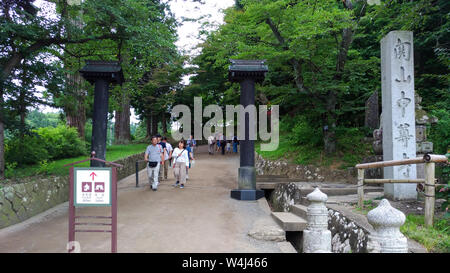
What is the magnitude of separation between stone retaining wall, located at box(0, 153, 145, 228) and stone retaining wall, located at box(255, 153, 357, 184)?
9073 mm

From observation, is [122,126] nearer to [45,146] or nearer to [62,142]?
[62,142]

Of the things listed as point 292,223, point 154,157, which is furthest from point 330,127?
point 292,223

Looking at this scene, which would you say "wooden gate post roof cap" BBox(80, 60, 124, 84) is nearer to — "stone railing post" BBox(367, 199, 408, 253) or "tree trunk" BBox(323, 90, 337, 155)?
"stone railing post" BBox(367, 199, 408, 253)

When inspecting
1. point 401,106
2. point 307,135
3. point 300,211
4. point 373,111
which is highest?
point 373,111

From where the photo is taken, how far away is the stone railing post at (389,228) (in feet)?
10.9

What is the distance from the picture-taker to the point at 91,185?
4.28 meters

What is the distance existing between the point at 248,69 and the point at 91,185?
19.9 ft

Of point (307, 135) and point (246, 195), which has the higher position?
point (307, 135)

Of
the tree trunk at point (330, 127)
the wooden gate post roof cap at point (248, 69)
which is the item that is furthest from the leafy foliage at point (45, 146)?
the tree trunk at point (330, 127)

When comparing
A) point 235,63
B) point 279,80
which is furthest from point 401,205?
point 279,80

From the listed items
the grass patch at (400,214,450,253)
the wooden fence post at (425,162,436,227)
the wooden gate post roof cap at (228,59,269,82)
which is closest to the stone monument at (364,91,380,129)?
the wooden gate post roof cap at (228,59,269,82)

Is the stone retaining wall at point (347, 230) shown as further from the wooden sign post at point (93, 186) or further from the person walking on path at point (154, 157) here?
the person walking on path at point (154, 157)

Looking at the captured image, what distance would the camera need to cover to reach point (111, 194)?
424 cm

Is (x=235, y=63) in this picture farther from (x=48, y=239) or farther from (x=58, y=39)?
(x=48, y=239)
